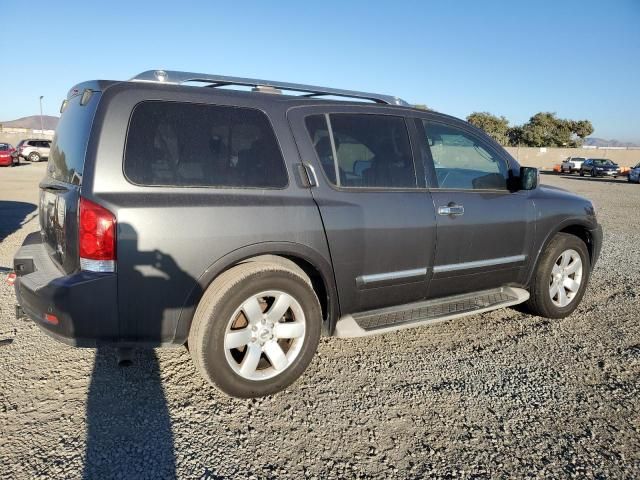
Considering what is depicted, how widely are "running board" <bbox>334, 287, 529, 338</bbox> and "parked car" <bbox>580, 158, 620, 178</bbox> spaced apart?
3489 cm

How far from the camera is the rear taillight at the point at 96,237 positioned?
240 centimetres

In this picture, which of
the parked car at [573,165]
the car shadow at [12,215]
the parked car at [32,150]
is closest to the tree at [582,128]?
the parked car at [573,165]

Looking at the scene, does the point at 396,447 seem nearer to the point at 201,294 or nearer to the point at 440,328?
the point at 201,294

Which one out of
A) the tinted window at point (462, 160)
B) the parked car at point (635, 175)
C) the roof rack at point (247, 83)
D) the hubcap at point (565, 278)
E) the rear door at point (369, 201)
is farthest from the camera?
the parked car at point (635, 175)

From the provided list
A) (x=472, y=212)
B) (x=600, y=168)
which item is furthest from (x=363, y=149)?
(x=600, y=168)

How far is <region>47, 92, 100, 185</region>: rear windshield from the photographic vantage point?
2.59 metres

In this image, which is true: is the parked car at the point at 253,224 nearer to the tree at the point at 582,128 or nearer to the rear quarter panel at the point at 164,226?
the rear quarter panel at the point at 164,226

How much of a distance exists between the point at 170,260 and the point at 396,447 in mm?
1560

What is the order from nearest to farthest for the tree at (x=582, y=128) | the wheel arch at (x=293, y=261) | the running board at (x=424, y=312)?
the wheel arch at (x=293, y=261)
the running board at (x=424, y=312)
the tree at (x=582, y=128)

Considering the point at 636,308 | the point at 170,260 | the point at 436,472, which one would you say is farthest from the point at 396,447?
the point at 636,308

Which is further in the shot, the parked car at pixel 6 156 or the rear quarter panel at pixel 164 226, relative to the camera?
the parked car at pixel 6 156

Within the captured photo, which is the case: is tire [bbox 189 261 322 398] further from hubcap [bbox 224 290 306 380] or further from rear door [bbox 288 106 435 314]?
rear door [bbox 288 106 435 314]

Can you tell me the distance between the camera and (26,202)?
1196cm

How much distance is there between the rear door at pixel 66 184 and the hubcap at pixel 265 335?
3.20 ft
